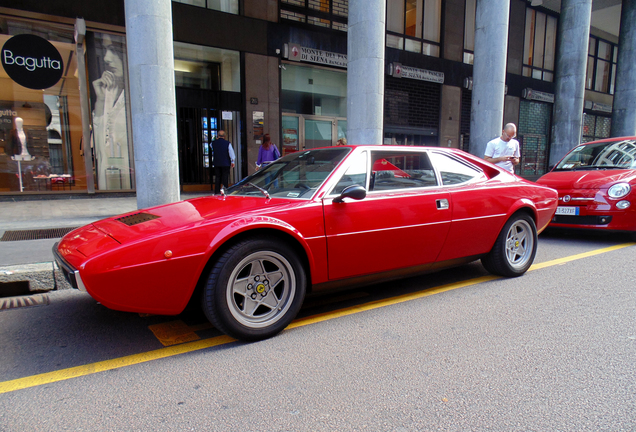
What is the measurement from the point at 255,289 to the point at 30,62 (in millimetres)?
10625

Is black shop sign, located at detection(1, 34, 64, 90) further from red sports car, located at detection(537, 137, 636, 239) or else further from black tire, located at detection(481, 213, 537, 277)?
red sports car, located at detection(537, 137, 636, 239)

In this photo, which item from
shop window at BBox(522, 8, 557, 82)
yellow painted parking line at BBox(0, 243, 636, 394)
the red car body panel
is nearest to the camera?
yellow painted parking line at BBox(0, 243, 636, 394)

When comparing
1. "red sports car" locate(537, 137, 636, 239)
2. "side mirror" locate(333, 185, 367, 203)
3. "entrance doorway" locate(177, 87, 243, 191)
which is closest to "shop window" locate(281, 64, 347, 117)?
"entrance doorway" locate(177, 87, 243, 191)

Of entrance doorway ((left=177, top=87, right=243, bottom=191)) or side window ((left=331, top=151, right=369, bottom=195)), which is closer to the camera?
side window ((left=331, top=151, right=369, bottom=195))

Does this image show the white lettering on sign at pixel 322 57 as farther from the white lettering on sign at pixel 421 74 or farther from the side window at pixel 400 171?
the side window at pixel 400 171

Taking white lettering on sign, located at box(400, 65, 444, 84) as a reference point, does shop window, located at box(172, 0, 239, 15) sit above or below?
above

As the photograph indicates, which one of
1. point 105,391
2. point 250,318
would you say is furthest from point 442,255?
point 105,391

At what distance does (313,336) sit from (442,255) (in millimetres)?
1508

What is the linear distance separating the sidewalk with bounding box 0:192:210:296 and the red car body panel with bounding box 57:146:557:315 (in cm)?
124

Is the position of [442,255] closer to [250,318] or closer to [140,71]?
[250,318]

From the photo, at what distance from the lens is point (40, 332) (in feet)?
9.80

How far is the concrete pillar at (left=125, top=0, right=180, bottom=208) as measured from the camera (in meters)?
6.42

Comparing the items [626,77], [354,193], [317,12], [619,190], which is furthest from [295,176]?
[626,77]

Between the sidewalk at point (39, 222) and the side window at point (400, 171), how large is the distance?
10.6 ft
